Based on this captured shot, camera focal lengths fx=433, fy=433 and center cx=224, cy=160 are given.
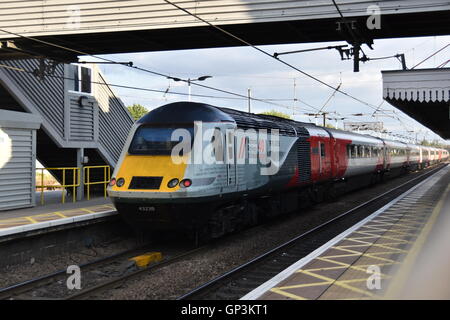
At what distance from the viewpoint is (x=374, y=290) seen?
5707mm

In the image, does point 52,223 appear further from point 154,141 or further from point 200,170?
point 200,170

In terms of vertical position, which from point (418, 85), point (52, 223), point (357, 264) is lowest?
point (357, 264)

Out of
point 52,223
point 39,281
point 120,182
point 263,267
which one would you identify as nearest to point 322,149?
point 263,267

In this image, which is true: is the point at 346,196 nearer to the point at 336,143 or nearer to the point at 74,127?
the point at 336,143

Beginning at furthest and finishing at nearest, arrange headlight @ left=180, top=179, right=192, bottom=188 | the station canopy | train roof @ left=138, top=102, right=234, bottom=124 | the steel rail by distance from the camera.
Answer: the station canopy, train roof @ left=138, top=102, right=234, bottom=124, headlight @ left=180, top=179, right=192, bottom=188, the steel rail

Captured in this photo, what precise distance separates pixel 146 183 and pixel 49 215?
3422 mm

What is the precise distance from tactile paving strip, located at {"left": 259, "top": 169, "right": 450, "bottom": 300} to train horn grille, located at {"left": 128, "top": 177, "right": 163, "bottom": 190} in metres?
3.58

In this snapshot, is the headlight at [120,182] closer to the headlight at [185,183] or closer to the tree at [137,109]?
the headlight at [185,183]

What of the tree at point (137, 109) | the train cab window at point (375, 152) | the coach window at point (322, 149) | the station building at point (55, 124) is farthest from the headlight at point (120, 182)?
the tree at point (137, 109)

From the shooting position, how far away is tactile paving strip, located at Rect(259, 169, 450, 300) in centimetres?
574

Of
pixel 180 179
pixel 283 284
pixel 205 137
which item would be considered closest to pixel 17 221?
pixel 180 179

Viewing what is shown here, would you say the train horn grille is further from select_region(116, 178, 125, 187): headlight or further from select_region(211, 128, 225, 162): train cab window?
select_region(211, 128, 225, 162): train cab window

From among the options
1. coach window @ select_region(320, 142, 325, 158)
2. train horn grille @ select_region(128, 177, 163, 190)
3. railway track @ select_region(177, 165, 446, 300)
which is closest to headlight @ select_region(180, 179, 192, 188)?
train horn grille @ select_region(128, 177, 163, 190)

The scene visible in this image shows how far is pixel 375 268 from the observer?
22.4 ft
